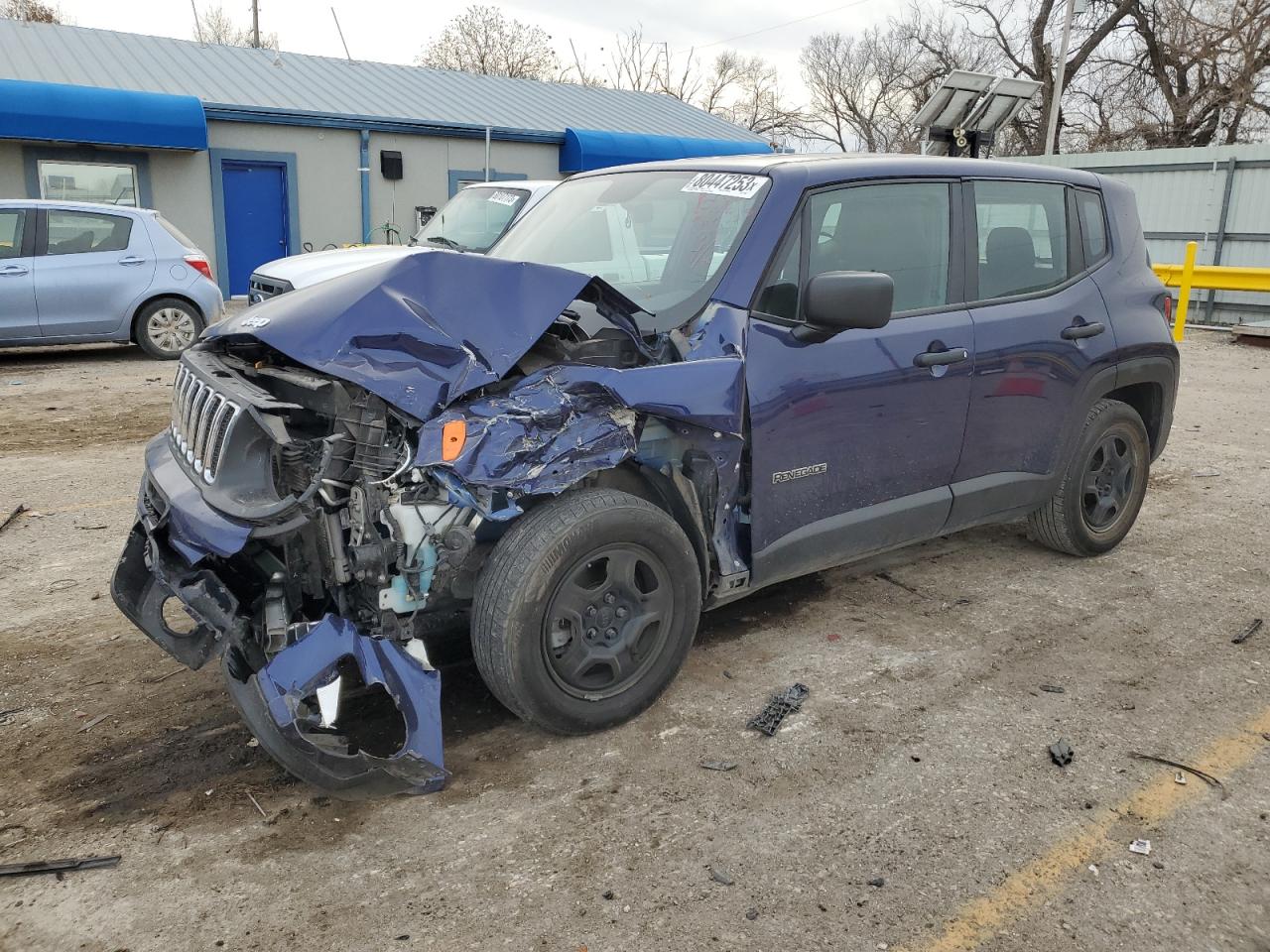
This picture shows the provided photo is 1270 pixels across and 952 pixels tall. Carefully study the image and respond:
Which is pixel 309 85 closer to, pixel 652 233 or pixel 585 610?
Answer: pixel 652 233

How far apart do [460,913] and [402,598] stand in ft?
3.00

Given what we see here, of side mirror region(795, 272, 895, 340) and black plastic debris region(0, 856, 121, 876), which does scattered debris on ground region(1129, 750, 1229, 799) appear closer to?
side mirror region(795, 272, 895, 340)

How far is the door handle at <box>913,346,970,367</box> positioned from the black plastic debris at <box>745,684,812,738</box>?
1.34m

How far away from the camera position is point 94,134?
15.1 m

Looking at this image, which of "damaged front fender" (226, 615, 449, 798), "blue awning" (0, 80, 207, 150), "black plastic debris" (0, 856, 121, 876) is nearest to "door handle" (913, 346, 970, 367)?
"damaged front fender" (226, 615, 449, 798)

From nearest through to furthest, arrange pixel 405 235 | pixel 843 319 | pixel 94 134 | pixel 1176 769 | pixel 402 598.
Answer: pixel 402 598, pixel 1176 769, pixel 843 319, pixel 94 134, pixel 405 235

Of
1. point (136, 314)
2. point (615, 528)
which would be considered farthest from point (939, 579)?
point (136, 314)

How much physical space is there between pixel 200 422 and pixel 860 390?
2288mm

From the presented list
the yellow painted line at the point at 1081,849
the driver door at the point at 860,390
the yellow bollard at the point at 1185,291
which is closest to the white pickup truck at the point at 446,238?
the driver door at the point at 860,390

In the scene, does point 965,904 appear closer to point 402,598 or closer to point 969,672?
point 969,672

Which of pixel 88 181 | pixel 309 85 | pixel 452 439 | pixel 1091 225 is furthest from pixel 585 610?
pixel 309 85

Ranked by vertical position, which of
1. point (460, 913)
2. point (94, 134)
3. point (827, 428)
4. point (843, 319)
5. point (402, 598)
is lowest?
point (460, 913)

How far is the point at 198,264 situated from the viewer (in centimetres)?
1114

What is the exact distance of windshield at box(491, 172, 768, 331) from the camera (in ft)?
11.7
